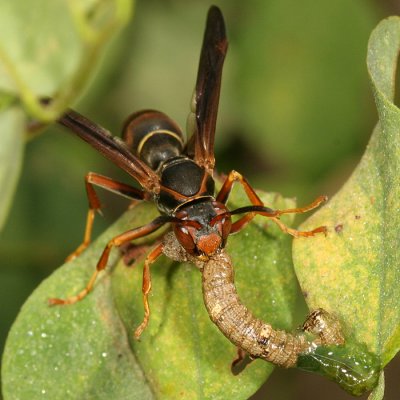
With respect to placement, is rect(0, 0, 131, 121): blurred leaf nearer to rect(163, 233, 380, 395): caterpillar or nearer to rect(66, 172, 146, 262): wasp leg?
rect(163, 233, 380, 395): caterpillar

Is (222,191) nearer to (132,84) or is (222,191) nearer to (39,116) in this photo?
(39,116)

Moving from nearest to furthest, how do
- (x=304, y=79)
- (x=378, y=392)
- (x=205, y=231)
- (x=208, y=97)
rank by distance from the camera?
1. (x=378, y=392)
2. (x=205, y=231)
3. (x=208, y=97)
4. (x=304, y=79)

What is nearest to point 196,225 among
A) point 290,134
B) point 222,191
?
point 222,191

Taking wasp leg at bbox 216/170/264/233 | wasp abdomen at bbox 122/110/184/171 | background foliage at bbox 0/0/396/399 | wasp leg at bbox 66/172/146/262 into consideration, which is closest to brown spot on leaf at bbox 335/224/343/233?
wasp leg at bbox 216/170/264/233

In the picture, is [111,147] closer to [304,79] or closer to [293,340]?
[293,340]

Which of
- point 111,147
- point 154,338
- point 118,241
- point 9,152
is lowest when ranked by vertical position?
point 154,338

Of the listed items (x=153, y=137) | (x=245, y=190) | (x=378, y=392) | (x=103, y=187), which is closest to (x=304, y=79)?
(x=153, y=137)
